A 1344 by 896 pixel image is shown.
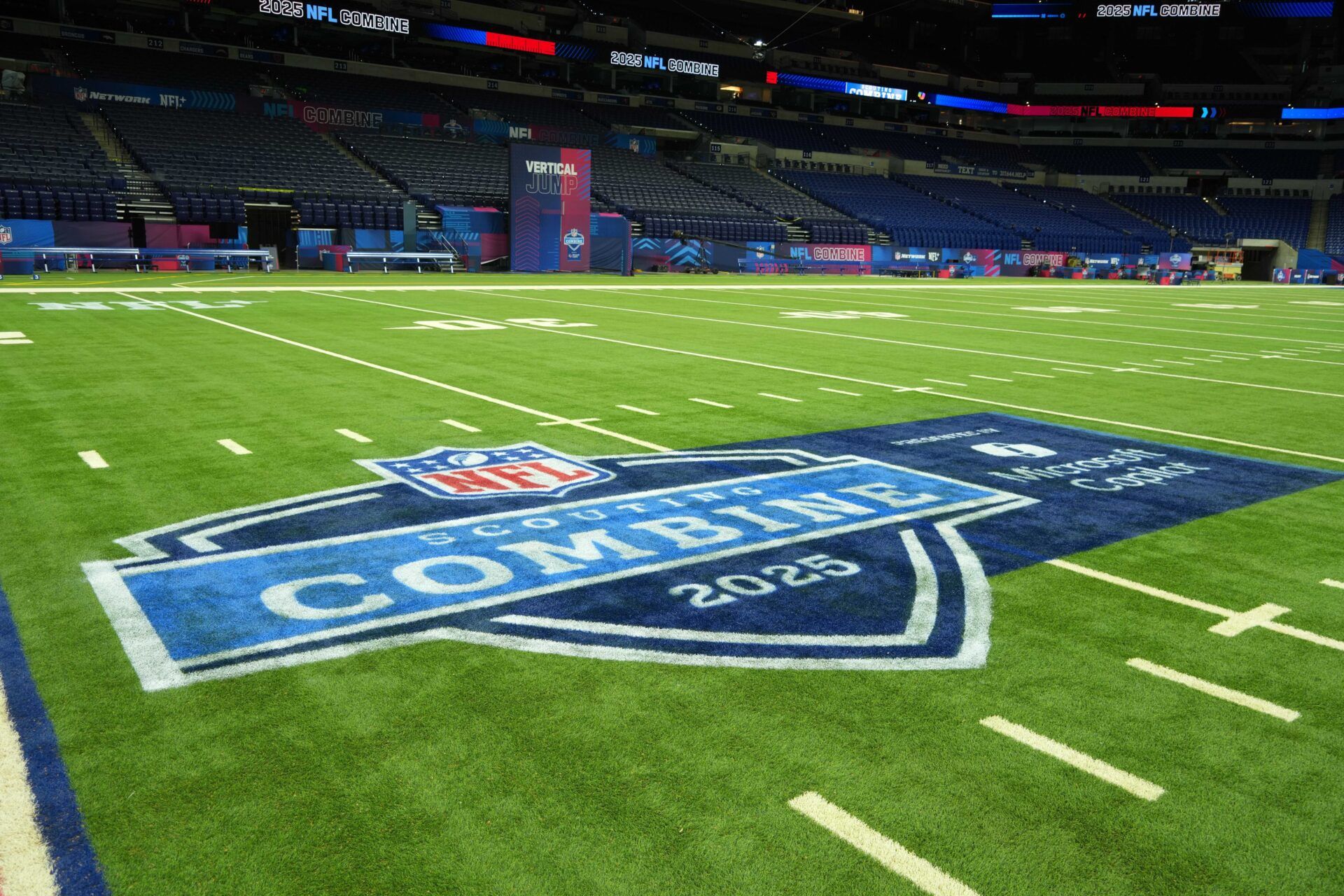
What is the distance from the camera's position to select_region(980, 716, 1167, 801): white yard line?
3098mm

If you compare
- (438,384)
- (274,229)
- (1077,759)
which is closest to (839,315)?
(438,384)

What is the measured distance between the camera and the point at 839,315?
2120cm

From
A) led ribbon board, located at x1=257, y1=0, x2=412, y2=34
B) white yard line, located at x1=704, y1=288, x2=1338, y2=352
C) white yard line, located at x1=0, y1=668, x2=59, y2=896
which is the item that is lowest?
white yard line, located at x1=0, y1=668, x2=59, y2=896

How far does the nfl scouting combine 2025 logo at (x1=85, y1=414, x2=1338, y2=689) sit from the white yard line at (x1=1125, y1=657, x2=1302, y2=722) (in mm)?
635

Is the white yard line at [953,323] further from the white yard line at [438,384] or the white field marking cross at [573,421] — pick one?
the white field marking cross at [573,421]

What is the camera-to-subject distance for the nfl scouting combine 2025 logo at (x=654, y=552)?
13.4 ft

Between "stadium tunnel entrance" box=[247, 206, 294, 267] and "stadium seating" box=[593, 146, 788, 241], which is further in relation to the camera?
"stadium seating" box=[593, 146, 788, 241]

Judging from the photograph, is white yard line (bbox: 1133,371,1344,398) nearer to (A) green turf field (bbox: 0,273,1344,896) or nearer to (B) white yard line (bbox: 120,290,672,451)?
(A) green turf field (bbox: 0,273,1344,896)

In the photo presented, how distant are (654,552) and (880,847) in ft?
8.46

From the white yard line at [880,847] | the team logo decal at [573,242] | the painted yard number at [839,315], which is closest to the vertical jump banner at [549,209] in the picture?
the team logo decal at [573,242]

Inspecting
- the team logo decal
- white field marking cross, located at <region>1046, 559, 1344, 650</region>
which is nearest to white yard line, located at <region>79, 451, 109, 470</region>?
white field marking cross, located at <region>1046, 559, 1344, 650</region>

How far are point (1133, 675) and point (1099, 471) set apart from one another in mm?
3702

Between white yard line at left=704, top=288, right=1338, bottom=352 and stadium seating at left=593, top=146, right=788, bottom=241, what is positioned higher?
stadium seating at left=593, top=146, right=788, bottom=241

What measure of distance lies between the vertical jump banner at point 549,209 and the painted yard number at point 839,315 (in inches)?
711
